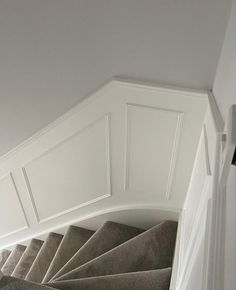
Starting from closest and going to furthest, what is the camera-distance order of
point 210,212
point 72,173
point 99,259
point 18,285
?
1. point 210,212
2. point 18,285
3. point 99,259
4. point 72,173

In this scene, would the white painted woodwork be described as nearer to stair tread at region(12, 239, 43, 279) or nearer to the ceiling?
the ceiling

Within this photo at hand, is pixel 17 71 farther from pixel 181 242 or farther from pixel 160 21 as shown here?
pixel 181 242

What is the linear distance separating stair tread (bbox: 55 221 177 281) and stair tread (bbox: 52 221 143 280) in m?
0.23

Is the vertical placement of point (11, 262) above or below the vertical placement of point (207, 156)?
below

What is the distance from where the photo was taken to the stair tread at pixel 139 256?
8.65ft

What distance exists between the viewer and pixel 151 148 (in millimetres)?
2482

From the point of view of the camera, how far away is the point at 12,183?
307cm

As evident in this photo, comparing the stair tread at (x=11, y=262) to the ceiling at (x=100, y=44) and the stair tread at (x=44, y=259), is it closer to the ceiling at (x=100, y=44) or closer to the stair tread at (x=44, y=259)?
the stair tread at (x=44, y=259)

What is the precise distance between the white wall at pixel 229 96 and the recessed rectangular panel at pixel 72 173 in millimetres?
798

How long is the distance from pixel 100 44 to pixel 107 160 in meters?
0.87

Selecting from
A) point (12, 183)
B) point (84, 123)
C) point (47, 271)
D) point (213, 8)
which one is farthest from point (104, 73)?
point (47, 271)

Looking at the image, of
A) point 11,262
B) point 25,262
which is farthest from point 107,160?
point 11,262

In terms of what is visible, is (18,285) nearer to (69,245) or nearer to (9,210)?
(69,245)

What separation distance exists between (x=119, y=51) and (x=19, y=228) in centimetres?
201
